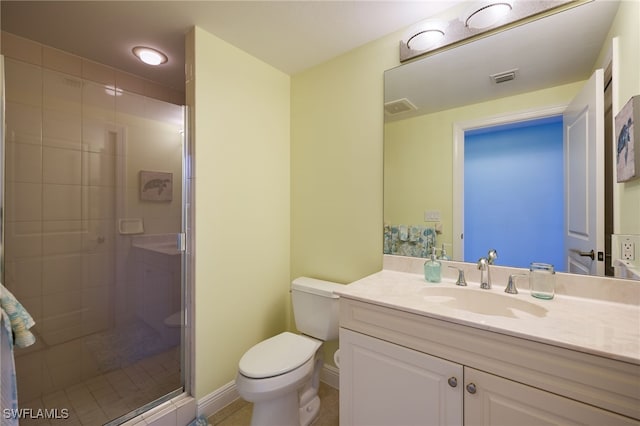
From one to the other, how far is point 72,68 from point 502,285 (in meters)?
2.93

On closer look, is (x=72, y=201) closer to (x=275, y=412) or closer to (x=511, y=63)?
(x=275, y=412)

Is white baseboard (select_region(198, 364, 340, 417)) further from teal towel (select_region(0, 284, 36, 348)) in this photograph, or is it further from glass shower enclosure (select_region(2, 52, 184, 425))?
teal towel (select_region(0, 284, 36, 348))

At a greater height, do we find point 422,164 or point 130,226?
point 422,164

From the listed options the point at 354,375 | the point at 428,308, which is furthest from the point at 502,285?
the point at 354,375

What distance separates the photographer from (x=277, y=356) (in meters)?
1.37

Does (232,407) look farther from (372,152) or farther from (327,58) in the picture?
(327,58)

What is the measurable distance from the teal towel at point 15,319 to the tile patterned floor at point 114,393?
815 millimetres

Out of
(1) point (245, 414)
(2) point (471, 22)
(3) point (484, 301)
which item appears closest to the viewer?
(3) point (484, 301)

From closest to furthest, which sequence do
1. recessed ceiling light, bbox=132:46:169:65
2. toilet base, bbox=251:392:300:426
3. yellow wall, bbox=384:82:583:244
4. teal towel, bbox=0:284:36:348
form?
teal towel, bbox=0:284:36:348 → toilet base, bbox=251:392:300:426 → yellow wall, bbox=384:82:583:244 → recessed ceiling light, bbox=132:46:169:65

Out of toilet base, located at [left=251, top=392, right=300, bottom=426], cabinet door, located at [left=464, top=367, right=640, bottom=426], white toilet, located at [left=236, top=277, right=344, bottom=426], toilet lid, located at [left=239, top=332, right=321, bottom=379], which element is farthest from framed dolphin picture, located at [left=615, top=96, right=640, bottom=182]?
toilet base, located at [left=251, top=392, right=300, bottom=426]

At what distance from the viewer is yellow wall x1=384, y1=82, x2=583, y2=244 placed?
140 centimetres

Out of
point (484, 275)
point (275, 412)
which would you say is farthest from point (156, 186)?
point (484, 275)

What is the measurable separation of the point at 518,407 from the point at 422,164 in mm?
1112

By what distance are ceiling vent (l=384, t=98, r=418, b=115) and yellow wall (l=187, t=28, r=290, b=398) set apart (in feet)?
2.68
